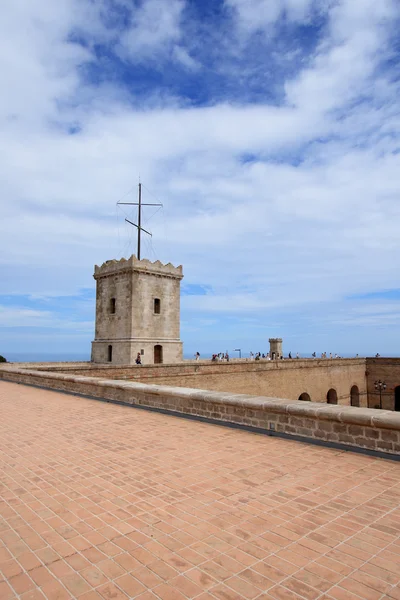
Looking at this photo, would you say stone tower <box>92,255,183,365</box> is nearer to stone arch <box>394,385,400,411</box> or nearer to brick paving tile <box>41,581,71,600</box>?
brick paving tile <box>41,581,71,600</box>

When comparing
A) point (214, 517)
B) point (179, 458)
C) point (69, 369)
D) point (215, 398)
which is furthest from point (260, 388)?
point (214, 517)

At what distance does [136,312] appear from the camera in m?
→ 23.7

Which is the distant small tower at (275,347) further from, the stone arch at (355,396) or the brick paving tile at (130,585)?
the brick paving tile at (130,585)

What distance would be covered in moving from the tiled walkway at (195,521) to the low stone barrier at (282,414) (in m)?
0.29

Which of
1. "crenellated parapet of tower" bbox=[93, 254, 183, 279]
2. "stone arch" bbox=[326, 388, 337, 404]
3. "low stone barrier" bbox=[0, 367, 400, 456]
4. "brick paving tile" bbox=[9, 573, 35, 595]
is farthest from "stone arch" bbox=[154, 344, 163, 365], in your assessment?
"brick paving tile" bbox=[9, 573, 35, 595]

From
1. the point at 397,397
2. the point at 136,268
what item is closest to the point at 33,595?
the point at 136,268

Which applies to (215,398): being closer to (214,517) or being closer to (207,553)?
(214,517)

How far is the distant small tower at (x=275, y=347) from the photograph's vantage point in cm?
3349

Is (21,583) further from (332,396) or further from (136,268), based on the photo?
(332,396)

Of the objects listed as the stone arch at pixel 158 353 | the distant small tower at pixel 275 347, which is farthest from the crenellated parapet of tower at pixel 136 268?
the distant small tower at pixel 275 347

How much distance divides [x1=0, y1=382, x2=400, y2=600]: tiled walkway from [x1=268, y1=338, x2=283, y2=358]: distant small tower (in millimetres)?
28128

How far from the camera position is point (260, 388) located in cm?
2486

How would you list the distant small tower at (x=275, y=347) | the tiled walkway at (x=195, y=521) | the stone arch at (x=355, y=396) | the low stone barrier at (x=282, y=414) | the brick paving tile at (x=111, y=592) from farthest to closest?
the stone arch at (x=355, y=396), the distant small tower at (x=275, y=347), the low stone barrier at (x=282, y=414), the tiled walkway at (x=195, y=521), the brick paving tile at (x=111, y=592)

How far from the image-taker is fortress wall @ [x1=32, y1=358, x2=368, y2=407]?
18.5m
